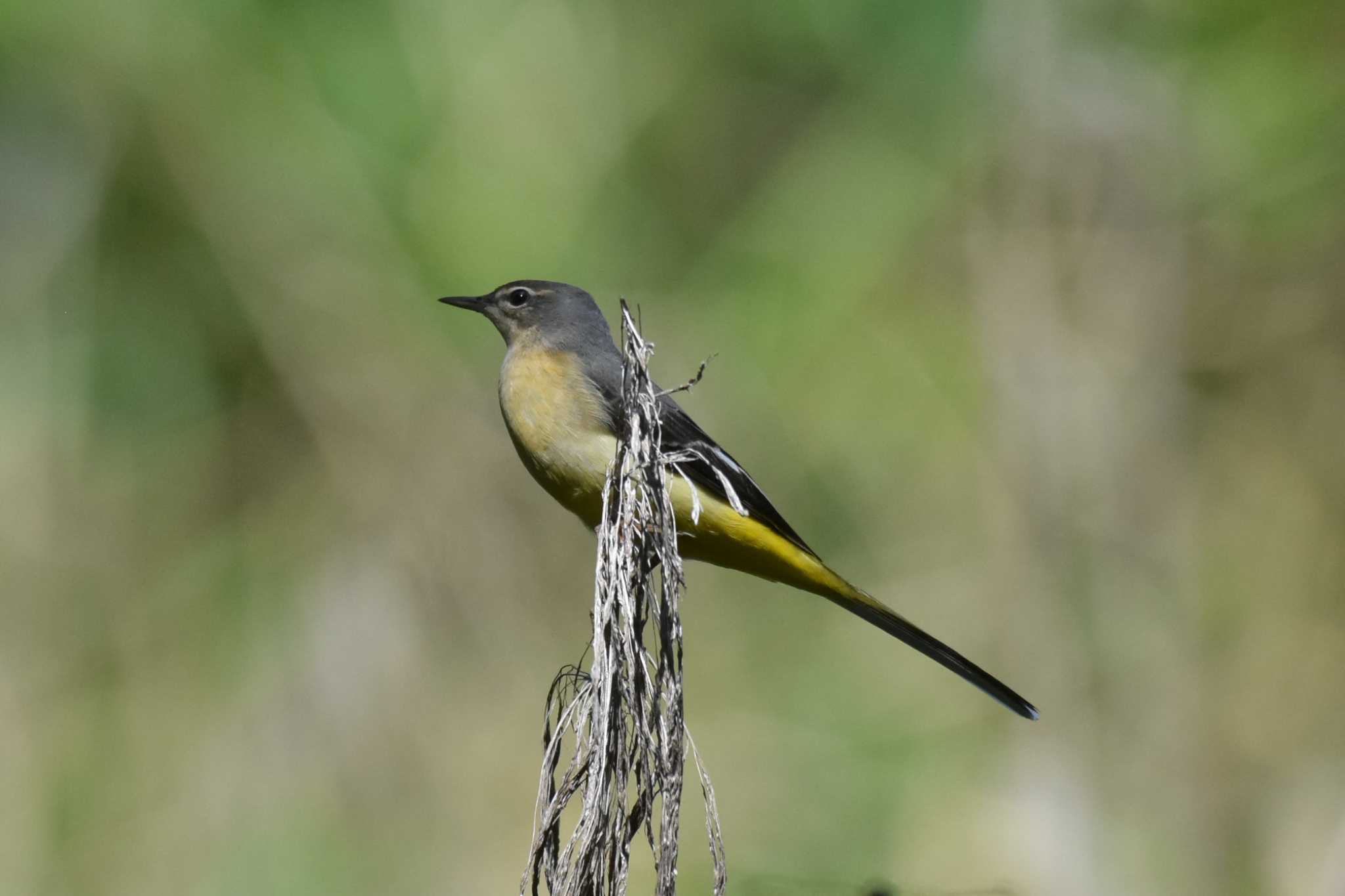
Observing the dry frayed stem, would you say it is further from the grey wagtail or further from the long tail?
the long tail

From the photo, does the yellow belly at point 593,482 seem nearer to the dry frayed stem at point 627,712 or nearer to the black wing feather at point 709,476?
the black wing feather at point 709,476

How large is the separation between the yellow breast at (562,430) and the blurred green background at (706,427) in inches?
82.7

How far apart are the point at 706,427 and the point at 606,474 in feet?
9.01

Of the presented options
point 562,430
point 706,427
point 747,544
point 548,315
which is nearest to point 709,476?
point 747,544

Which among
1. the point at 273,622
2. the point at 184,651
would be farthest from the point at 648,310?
the point at 184,651

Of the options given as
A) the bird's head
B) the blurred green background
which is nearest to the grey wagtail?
the bird's head

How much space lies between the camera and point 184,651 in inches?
222

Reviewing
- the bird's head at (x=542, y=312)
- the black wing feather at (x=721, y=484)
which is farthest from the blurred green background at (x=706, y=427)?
the black wing feather at (x=721, y=484)

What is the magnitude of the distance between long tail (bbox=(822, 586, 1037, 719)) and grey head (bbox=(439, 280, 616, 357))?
105 cm

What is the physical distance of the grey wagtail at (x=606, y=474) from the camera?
130 inches

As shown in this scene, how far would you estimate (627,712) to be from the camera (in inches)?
71.7

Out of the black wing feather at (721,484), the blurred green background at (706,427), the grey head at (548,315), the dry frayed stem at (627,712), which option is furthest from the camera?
the blurred green background at (706,427)

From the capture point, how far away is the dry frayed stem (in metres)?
1.73

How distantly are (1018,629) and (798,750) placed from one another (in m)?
1.11
